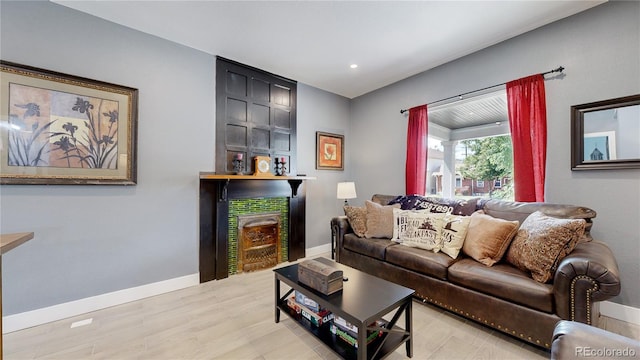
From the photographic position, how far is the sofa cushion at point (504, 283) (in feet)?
5.30

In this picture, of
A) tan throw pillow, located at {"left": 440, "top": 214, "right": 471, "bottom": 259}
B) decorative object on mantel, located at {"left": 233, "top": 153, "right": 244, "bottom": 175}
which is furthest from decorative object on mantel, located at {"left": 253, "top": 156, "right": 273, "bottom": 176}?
tan throw pillow, located at {"left": 440, "top": 214, "right": 471, "bottom": 259}

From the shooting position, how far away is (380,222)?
292 centimetres

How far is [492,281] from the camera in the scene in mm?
1822

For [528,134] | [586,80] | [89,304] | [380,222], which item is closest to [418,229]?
[380,222]

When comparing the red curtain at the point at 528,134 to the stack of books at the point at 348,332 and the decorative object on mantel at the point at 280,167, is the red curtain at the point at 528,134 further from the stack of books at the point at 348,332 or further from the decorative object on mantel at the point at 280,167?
the decorative object on mantel at the point at 280,167

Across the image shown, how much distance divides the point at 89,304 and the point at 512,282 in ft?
11.7

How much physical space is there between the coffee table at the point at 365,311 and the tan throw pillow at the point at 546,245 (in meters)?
0.95

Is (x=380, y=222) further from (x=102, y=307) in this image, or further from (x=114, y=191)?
(x=102, y=307)

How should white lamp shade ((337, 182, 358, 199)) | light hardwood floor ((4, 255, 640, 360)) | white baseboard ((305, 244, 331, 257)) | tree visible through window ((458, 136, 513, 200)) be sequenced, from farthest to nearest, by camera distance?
white baseboard ((305, 244, 331, 257)) → white lamp shade ((337, 182, 358, 199)) → tree visible through window ((458, 136, 513, 200)) → light hardwood floor ((4, 255, 640, 360))

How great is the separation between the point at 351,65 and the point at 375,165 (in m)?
1.63

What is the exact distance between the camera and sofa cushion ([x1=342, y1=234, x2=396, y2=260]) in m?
2.63

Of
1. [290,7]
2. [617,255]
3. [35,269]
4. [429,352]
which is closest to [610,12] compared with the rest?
[617,255]

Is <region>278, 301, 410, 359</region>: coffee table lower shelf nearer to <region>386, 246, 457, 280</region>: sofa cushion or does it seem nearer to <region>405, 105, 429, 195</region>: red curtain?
<region>386, 246, 457, 280</region>: sofa cushion

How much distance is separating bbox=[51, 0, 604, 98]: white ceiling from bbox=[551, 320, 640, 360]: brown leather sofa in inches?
95.1
